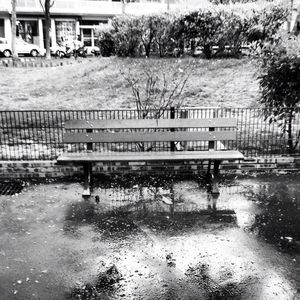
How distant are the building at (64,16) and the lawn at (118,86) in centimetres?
2645

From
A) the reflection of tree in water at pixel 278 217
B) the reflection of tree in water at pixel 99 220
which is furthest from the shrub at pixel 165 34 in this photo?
the reflection of tree in water at pixel 99 220

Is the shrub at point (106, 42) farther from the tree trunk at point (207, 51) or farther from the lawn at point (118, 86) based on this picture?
the tree trunk at point (207, 51)

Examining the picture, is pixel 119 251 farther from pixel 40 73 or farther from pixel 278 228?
pixel 40 73

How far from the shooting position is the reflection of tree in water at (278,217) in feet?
18.6

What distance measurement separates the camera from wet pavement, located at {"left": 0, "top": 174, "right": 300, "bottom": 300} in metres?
4.61

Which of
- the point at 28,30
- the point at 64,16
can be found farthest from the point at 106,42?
the point at 64,16

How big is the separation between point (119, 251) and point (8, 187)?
3.09m

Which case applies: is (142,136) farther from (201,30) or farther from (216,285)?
(201,30)

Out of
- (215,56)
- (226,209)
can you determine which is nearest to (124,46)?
(215,56)

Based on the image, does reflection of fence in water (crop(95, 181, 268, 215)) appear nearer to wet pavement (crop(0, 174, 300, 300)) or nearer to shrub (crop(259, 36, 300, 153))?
wet pavement (crop(0, 174, 300, 300))

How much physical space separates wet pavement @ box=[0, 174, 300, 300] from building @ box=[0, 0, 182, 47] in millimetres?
38118

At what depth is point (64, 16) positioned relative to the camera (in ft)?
151

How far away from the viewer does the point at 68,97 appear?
52.2ft

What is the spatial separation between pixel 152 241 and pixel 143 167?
278cm
